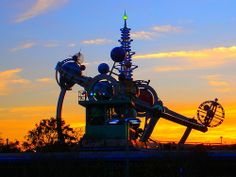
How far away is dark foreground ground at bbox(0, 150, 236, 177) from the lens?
226ft

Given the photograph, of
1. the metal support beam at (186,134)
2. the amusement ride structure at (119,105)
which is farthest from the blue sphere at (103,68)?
the metal support beam at (186,134)

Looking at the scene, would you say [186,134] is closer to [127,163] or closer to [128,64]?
[128,64]

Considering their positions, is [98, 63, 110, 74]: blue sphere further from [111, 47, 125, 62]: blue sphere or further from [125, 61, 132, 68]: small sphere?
[125, 61, 132, 68]: small sphere

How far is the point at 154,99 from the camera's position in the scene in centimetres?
8681

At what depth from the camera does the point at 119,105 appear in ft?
261

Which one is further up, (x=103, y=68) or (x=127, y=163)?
(x=103, y=68)

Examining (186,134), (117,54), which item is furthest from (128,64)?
(186,134)

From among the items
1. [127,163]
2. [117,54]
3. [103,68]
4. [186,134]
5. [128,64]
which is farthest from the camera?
[186,134]

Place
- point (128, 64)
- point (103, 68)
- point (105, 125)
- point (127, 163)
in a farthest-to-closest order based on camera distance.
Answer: point (128, 64)
point (103, 68)
point (105, 125)
point (127, 163)

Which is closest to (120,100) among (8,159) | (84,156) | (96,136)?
(96,136)

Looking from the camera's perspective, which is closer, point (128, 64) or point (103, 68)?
point (103, 68)

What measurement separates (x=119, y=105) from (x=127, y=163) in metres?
11.5

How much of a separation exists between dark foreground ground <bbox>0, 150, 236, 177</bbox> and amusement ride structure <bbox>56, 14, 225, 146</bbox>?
5252 mm

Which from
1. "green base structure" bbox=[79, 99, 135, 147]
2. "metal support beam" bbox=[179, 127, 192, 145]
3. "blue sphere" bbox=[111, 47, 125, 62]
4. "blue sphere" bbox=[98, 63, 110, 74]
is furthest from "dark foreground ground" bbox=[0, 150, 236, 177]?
"metal support beam" bbox=[179, 127, 192, 145]
